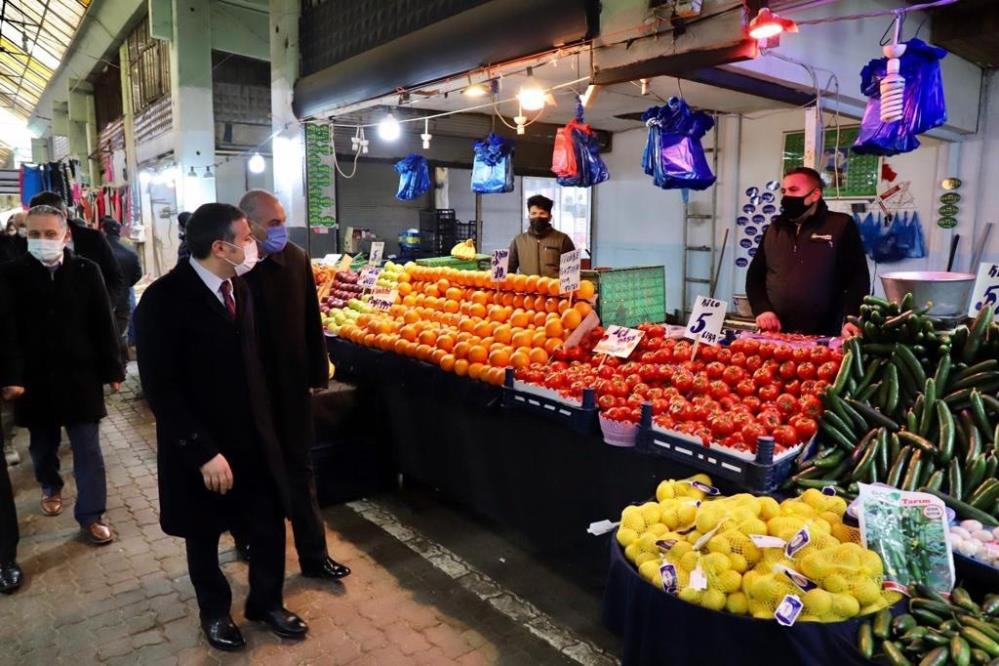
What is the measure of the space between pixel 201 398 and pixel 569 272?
2131mm

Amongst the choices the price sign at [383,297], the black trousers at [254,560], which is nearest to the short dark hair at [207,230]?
the black trousers at [254,560]

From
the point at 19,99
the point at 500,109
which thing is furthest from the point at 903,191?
the point at 19,99

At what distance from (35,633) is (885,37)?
7370 millimetres

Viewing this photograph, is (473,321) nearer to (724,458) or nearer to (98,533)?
(724,458)

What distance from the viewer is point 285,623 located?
10.8 ft

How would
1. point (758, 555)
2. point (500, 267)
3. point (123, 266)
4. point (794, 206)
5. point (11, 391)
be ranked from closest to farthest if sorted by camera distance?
point (758, 555) < point (11, 391) < point (794, 206) < point (500, 267) < point (123, 266)

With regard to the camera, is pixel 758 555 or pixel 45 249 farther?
pixel 45 249

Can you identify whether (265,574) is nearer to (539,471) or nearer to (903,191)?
(539,471)

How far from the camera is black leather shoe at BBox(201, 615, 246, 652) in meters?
3.18

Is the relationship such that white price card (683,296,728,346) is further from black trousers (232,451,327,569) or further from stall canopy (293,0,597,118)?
stall canopy (293,0,597,118)

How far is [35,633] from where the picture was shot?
11.0 ft

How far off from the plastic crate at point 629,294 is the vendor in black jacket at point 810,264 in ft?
2.16

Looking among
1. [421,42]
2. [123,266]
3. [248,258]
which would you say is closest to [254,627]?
[248,258]

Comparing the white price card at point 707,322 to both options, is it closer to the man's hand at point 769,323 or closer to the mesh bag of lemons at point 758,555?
the man's hand at point 769,323
